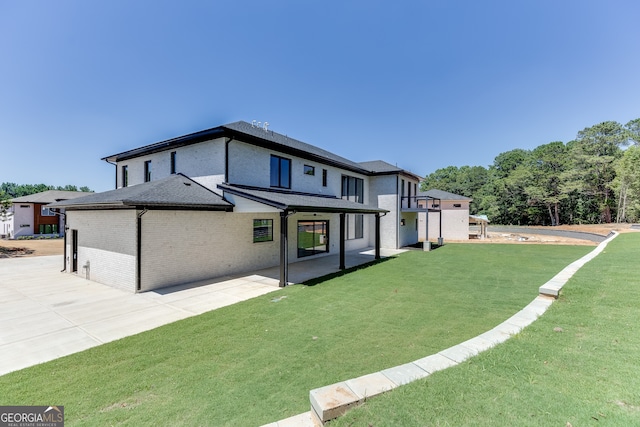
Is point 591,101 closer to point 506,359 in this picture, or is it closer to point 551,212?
point 506,359

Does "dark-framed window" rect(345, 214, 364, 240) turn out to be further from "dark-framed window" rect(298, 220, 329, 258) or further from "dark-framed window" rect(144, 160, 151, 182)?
"dark-framed window" rect(144, 160, 151, 182)

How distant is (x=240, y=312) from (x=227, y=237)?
4.72 m

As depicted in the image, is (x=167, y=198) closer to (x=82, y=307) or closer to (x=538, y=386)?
(x=82, y=307)

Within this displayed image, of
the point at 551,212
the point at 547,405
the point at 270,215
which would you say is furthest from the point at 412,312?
the point at 551,212

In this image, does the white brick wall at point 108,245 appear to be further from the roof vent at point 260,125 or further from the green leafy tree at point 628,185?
the green leafy tree at point 628,185

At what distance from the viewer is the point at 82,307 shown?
22.2 feet

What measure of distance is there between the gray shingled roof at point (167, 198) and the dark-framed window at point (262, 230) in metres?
1.96

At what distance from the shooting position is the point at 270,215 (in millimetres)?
12273

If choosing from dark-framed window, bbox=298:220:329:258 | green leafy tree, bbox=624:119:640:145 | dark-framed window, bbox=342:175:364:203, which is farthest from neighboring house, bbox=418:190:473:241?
green leafy tree, bbox=624:119:640:145

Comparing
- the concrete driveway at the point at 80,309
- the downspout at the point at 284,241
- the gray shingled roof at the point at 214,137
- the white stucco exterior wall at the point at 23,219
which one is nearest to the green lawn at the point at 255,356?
the concrete driveway at the point at 80,309

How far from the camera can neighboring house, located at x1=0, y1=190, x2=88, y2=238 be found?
27734mm

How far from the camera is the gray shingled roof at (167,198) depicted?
7.81 metres

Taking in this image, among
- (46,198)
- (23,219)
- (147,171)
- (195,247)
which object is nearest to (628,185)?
(195,247)

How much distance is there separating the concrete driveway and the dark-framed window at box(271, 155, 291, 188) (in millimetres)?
4700
